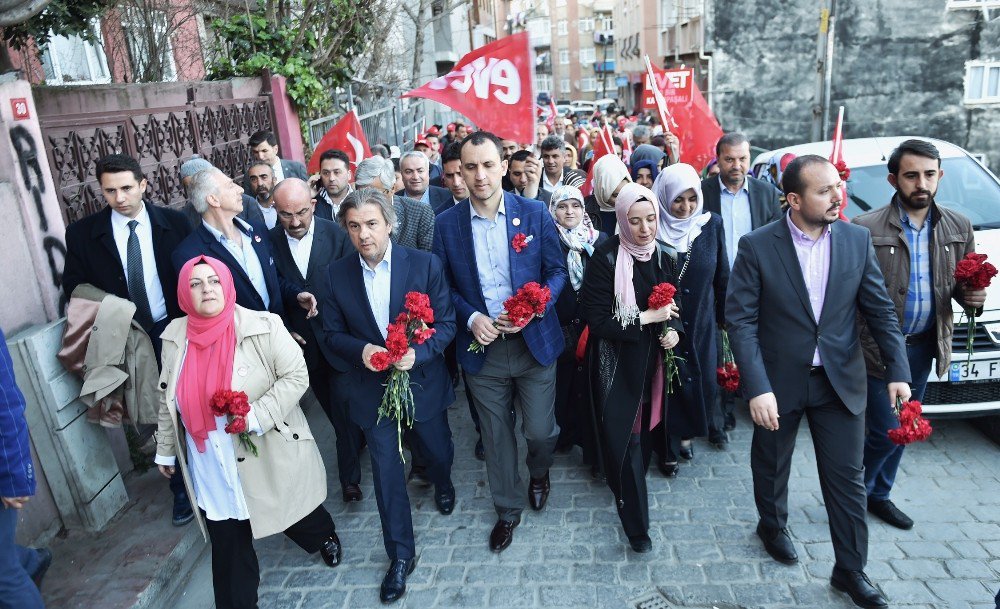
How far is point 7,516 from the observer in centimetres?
311

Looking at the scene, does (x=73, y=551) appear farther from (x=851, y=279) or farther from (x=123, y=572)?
(x=851, y=279)

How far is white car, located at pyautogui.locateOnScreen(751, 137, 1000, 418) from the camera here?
487 centimetres

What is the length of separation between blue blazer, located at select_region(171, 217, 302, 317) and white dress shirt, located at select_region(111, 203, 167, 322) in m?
0.19

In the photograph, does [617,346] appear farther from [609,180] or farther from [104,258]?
[104,258]

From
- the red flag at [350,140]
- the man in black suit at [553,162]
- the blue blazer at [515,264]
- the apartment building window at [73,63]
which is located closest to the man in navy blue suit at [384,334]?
the blue blazer at [515,264]

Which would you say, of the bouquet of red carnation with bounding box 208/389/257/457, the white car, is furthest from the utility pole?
the bouquet of red carnation with bounding box 208/389/257/457

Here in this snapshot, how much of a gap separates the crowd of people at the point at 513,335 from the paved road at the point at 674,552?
15 cm

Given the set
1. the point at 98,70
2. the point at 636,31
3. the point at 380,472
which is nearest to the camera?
the point at 380,472

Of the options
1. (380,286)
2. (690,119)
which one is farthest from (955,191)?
(380,286)

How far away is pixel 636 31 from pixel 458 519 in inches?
2182

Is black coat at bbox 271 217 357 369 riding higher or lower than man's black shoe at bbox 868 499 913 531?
higher

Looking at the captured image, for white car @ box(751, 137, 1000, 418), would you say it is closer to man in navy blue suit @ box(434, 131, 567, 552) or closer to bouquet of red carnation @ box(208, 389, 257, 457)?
man in navy blue suit @ box(434, 131, 567, 552)

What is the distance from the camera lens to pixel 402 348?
3.62 m

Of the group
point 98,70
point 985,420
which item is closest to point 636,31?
point 98,70
